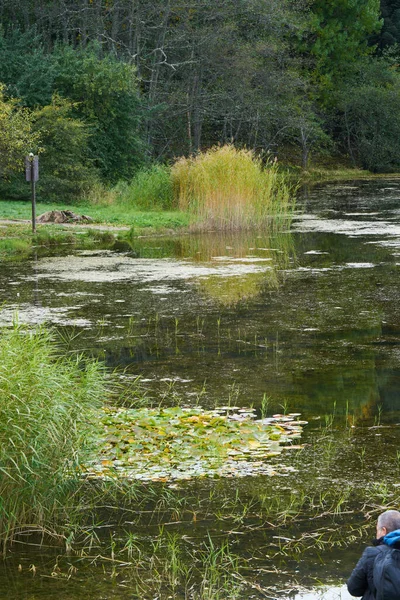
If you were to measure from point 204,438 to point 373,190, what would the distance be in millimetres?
35255

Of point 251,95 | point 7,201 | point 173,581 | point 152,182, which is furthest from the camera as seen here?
point 251,95

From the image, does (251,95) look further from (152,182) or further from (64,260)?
(64,260)

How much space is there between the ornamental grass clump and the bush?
22.3 meters

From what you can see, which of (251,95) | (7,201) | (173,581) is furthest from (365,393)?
(251,95)

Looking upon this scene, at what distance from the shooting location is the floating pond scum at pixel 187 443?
752 centimetres

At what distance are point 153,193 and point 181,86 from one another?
19.0 m

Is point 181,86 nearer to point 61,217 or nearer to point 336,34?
point 336,34

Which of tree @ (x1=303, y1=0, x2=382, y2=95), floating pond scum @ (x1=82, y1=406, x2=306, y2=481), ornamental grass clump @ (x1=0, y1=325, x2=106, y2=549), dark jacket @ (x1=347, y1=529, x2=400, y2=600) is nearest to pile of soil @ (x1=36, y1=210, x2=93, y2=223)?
floating pond scum @ (x1=82, y1=406, x2=306, y2=481)

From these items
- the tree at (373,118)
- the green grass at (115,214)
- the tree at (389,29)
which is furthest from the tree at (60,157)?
the tree at (389,29)

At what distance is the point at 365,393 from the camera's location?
9961 mm

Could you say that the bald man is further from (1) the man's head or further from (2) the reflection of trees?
(2) the reflection of trees

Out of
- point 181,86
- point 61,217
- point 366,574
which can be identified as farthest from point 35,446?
point 181,86

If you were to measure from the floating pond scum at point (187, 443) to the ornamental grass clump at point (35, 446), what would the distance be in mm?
514

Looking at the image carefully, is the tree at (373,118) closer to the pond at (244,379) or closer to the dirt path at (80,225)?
the dirt path at (80,225)
